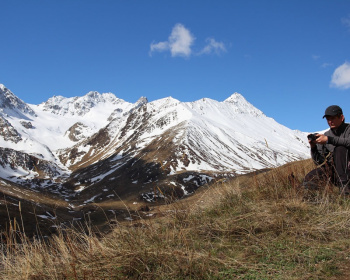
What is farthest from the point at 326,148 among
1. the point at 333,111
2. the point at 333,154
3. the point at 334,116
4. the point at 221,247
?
the point at 221,247

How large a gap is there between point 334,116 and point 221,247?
167 inches

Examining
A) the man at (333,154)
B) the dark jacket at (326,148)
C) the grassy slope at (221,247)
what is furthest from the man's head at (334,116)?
the grassy slope at (221,247)

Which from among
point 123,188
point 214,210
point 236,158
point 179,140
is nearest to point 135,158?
point 179,140

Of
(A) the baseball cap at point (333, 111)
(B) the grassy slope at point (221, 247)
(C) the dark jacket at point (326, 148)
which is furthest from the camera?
(C) the dark jacket at point (326, 148)

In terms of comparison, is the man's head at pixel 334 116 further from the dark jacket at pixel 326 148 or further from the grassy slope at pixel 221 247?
the grassy slope at pixel 221 247

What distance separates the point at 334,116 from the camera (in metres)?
6.29

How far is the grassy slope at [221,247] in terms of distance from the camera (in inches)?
144

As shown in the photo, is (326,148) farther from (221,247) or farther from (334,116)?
(221,247)

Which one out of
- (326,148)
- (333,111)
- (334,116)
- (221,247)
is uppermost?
(333,111)

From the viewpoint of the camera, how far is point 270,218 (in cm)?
488

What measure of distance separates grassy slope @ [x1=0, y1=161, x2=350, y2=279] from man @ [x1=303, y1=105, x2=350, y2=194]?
312 mm

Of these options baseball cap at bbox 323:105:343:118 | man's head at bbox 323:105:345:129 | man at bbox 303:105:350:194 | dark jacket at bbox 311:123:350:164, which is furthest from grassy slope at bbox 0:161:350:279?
baseball cap at bbox 323:105:343:118

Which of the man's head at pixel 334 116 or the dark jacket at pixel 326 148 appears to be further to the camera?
the dark jacket at pixel 326 148

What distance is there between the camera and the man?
582cm
